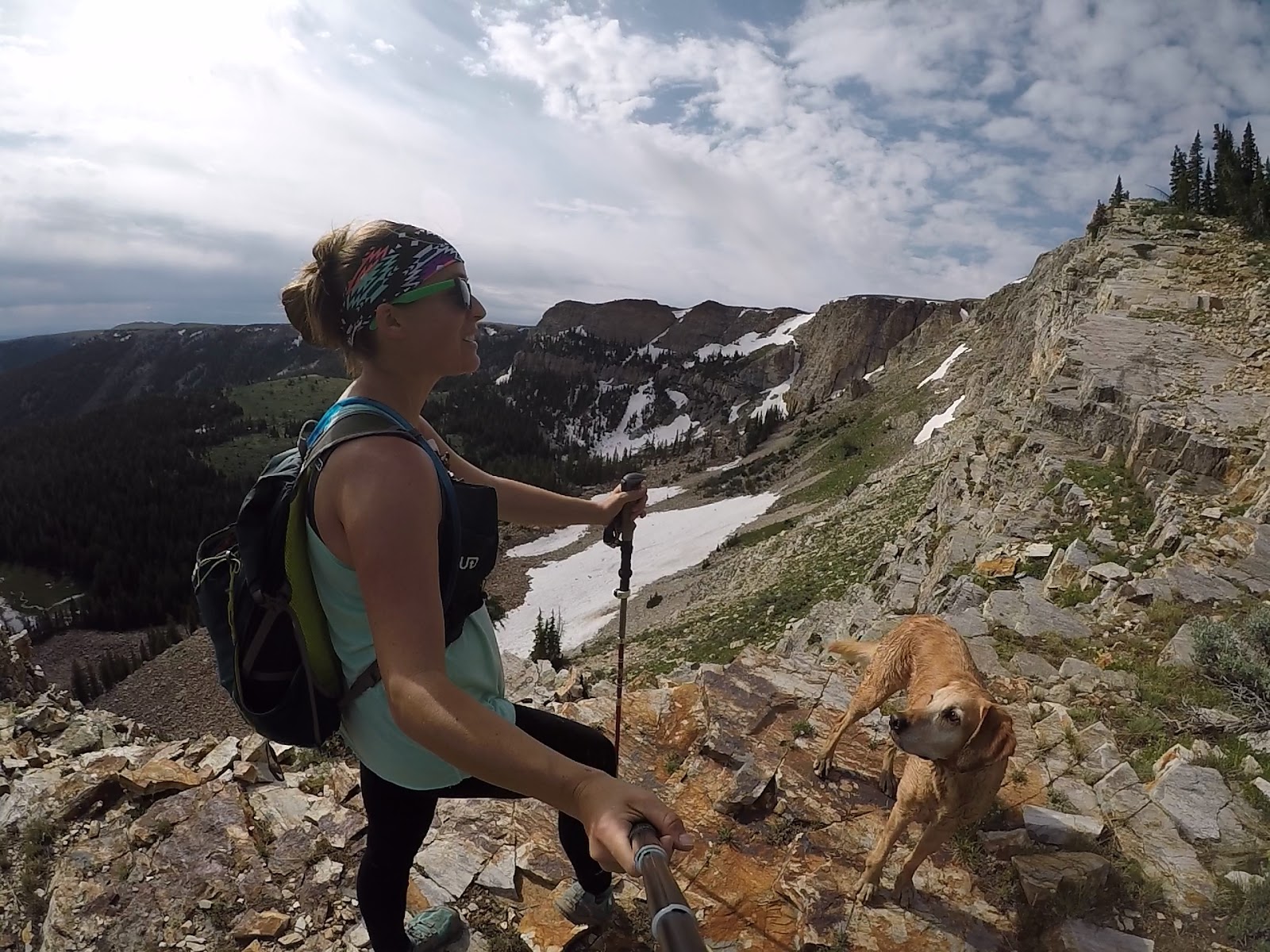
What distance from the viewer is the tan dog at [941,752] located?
354 cm

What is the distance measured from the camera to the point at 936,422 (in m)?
45.1

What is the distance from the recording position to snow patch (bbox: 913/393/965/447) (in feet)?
142

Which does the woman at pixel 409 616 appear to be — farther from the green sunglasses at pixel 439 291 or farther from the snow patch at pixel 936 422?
the snow patch at pixel 936 422

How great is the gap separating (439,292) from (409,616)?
3.81 feet

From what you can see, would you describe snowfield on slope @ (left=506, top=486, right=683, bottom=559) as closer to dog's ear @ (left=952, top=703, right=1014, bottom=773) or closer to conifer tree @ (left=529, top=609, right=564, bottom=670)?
conifer tree @ (left=529, top=609, right=564, bottom=670)

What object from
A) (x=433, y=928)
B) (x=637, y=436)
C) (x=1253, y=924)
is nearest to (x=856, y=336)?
(x=637, y=436)

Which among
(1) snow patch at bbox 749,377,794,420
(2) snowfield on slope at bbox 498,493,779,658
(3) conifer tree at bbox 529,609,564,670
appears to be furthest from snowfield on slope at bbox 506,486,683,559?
(1) snow patch at bbox 749,377,794,420

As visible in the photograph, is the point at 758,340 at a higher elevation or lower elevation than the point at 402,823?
higher

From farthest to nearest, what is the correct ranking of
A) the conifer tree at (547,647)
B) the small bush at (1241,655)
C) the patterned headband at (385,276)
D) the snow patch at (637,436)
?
1. the snow patch at (637,436)
2. the conifer tree at (547,647)
3. the small bush at (1241,655)
4. the patterned headband at (385,276)

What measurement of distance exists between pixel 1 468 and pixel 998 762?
603 ft

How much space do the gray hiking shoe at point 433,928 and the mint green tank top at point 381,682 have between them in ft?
6.27

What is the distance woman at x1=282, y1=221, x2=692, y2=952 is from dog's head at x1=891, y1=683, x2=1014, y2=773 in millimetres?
1683

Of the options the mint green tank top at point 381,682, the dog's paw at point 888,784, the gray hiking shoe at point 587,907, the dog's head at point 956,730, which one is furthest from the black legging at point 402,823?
the dog's paw at point 888,784

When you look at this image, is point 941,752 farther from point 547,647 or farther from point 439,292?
point 547,647
